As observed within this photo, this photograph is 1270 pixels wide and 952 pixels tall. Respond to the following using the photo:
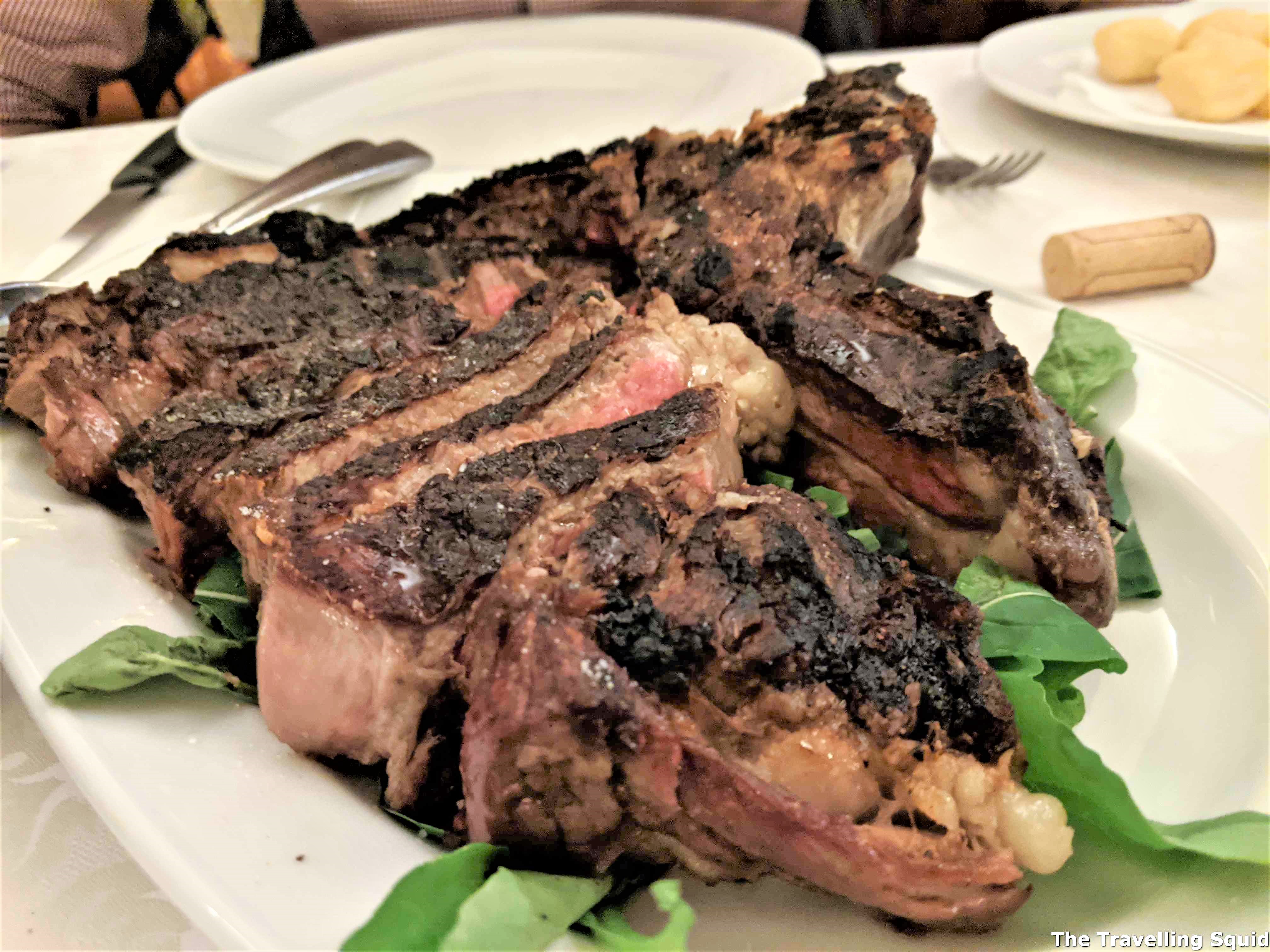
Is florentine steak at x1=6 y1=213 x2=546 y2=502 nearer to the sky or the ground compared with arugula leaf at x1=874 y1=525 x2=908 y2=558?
nearer to the sky

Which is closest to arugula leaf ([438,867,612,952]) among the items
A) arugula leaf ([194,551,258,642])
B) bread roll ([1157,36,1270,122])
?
arugula leaf ([194,551,258,642])

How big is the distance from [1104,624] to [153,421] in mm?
2051

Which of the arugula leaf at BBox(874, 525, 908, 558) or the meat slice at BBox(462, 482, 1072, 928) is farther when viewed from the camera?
the arugula leaf at BBox(874, 525, 908, 558)

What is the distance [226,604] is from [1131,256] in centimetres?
305

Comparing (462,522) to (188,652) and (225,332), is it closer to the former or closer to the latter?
(188,652)

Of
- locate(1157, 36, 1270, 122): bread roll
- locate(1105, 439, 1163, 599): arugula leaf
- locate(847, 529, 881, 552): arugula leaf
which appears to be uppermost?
locate(1157, 36, 1270, 122): bread roll

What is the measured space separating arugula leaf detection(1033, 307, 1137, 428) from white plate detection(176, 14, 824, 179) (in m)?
2.07

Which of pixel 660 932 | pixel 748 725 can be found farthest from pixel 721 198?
pixel 660 932

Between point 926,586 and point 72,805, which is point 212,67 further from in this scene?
point 926,586

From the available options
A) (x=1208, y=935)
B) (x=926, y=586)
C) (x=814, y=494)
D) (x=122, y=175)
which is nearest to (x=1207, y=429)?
(x=814, y=494)

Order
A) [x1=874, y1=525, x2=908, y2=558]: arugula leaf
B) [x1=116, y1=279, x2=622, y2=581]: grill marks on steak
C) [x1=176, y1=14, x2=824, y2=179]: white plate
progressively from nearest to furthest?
[x1=116, y1=279, x2=622, y2=581]: grill marks on steak → [x1=874, y1=525, x2=908, y2=558]: arugula leaf → [x1=176, y1=14, x2=824, y2=179]: white plate

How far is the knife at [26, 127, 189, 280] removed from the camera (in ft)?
10.1

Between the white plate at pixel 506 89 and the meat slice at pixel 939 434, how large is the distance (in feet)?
7.34

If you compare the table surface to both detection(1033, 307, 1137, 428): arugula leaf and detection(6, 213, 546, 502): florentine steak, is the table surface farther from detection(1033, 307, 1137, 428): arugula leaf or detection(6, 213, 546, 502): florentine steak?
detection(6, 213, 546, 502): florentine steak
